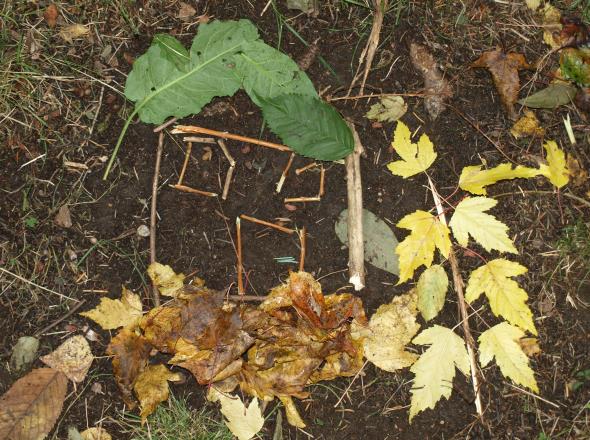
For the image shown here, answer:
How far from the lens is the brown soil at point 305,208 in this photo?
2336 millimetres

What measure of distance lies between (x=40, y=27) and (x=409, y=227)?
5.55ft

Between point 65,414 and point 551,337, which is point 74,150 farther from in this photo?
point 551,337

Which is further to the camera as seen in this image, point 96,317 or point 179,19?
point 179,19

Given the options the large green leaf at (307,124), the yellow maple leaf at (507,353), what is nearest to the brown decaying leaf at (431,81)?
the large green leaf at (307,124)

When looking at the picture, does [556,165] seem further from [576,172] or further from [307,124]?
[307,124]

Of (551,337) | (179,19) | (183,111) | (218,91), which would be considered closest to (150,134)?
(183,111)

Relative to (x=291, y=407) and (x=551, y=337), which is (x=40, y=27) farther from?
(x=551, y=337)

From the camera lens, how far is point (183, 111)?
91.0 inches

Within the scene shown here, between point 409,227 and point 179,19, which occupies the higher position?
point 179,19

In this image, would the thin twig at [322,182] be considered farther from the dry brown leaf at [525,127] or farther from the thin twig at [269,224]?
the dry brown leaf at [525,127]

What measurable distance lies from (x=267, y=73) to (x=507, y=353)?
1.42 meters

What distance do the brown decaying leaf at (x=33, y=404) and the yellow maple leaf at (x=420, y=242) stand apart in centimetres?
138

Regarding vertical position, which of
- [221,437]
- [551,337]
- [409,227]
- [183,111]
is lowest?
[221,437]

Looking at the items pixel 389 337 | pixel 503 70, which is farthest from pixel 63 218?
pixel 503 70
